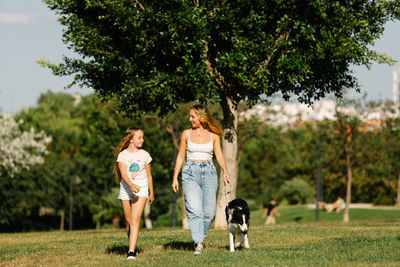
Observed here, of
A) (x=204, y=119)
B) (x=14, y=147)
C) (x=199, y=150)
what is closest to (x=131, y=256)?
(x=199, y=150)

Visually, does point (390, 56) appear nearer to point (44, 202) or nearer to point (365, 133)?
point (365, 133)

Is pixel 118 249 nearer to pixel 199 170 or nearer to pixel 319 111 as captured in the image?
pixel 199 170

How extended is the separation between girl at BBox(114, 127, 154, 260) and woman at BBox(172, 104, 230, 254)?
1.77 ft

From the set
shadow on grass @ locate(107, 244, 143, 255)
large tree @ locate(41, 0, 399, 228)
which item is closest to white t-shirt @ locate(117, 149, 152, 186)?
shadow on grass @ locate(107, 244, 143, 255)

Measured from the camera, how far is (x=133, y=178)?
1016cm

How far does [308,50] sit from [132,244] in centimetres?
947

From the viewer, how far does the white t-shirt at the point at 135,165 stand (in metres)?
10.2

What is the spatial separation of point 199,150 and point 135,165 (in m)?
1.12

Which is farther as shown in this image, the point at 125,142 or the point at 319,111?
the point at 319,111

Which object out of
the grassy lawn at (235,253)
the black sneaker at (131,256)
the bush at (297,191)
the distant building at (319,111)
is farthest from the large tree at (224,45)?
the bush at (297,191)

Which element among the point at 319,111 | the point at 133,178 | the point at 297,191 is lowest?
the point at 133,178

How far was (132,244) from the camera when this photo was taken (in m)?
10.2

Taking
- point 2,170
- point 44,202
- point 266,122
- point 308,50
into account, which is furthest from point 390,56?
point 44,202

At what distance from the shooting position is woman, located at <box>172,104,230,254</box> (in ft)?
33.4
